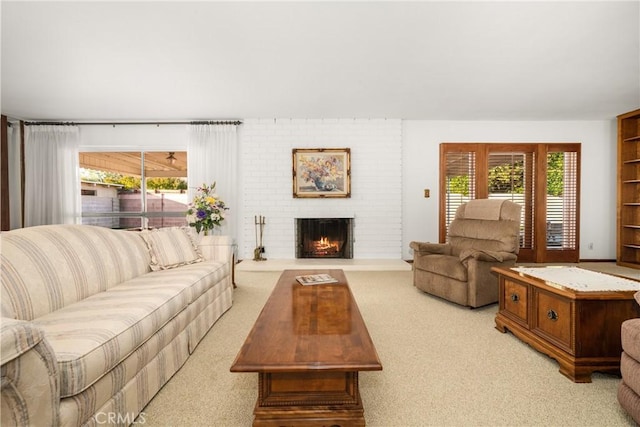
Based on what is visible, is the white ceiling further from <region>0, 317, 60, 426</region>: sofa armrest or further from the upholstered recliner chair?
<region>0, 317, 60, 426</region>: sofa armrest

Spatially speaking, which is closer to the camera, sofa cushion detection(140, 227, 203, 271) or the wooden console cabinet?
the wooden console cabinet

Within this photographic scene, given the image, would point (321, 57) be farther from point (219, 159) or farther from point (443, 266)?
point (219, 159)

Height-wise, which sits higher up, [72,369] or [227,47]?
[227,47]

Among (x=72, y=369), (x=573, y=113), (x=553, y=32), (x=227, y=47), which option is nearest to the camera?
(x=72, y=369)

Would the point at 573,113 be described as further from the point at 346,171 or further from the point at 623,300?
the point at 623,300

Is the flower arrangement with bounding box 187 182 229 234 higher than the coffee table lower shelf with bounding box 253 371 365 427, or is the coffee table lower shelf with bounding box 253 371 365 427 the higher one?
the flower arrangement with bounding box 187 182 229 234

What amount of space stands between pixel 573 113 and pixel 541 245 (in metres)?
2.28

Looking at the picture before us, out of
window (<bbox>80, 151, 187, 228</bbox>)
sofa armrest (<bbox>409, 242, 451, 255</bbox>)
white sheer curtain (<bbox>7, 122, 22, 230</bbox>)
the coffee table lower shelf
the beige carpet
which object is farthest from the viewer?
window (<bbox>80, 151, 187, 228</bbox>)

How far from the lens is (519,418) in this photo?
1425mm

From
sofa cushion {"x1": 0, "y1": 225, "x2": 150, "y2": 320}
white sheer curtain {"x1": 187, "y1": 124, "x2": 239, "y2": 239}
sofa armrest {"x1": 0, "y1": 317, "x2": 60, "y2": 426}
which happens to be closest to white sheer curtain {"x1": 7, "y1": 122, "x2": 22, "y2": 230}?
white sheer curtain {"x1": 187, "y1": 124, "x2": 239, "y2": 239}

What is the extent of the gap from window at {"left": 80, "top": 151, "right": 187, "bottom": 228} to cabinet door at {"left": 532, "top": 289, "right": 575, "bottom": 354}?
216 inches

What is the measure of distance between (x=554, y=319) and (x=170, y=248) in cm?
305

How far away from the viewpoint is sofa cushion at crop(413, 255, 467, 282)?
2.94 metres

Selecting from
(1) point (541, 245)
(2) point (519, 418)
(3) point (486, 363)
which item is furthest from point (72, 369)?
(1) point (541, 245)
